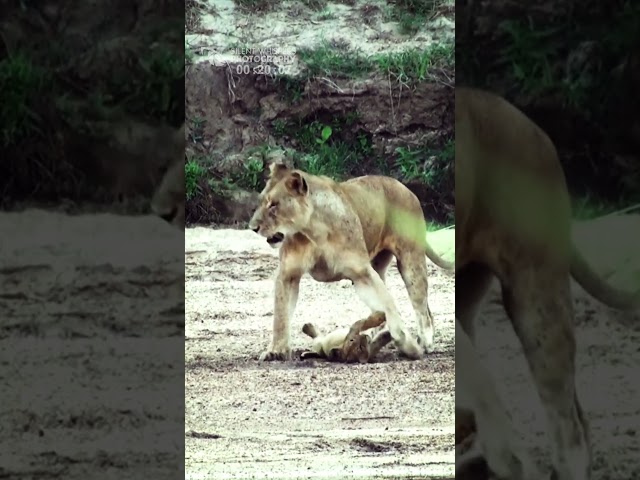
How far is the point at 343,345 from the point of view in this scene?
5918 mm

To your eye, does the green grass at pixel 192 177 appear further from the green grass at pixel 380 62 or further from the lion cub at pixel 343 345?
the lion cub at pixel 343 345

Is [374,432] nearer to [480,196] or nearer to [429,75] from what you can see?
[480,196]

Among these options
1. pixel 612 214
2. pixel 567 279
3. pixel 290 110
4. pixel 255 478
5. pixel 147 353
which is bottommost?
pixel 255 478

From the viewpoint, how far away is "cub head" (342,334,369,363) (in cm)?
592

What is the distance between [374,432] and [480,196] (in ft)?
5.07

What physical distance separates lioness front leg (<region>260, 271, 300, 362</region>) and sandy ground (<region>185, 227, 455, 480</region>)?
48 millimetres

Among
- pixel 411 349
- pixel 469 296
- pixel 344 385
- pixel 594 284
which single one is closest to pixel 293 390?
pixel 344 385

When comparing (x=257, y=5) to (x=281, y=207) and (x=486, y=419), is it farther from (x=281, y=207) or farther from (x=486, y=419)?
(x=486, y=419)

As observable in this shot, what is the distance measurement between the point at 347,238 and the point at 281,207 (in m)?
0.44

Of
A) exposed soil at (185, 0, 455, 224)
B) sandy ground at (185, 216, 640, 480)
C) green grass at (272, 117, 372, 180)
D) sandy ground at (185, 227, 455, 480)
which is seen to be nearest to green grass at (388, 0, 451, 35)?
exposed soil at (185, 0, 455, 224)

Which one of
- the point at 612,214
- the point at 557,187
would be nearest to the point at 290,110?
the point at 557,187

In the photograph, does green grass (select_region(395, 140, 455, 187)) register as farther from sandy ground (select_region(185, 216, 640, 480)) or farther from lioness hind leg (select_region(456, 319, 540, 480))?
lioness hind leg (select_region(456, 319, 540, 480))

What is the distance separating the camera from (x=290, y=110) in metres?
5.95

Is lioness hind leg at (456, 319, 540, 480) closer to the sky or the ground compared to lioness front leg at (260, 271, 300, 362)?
closer to the ground
